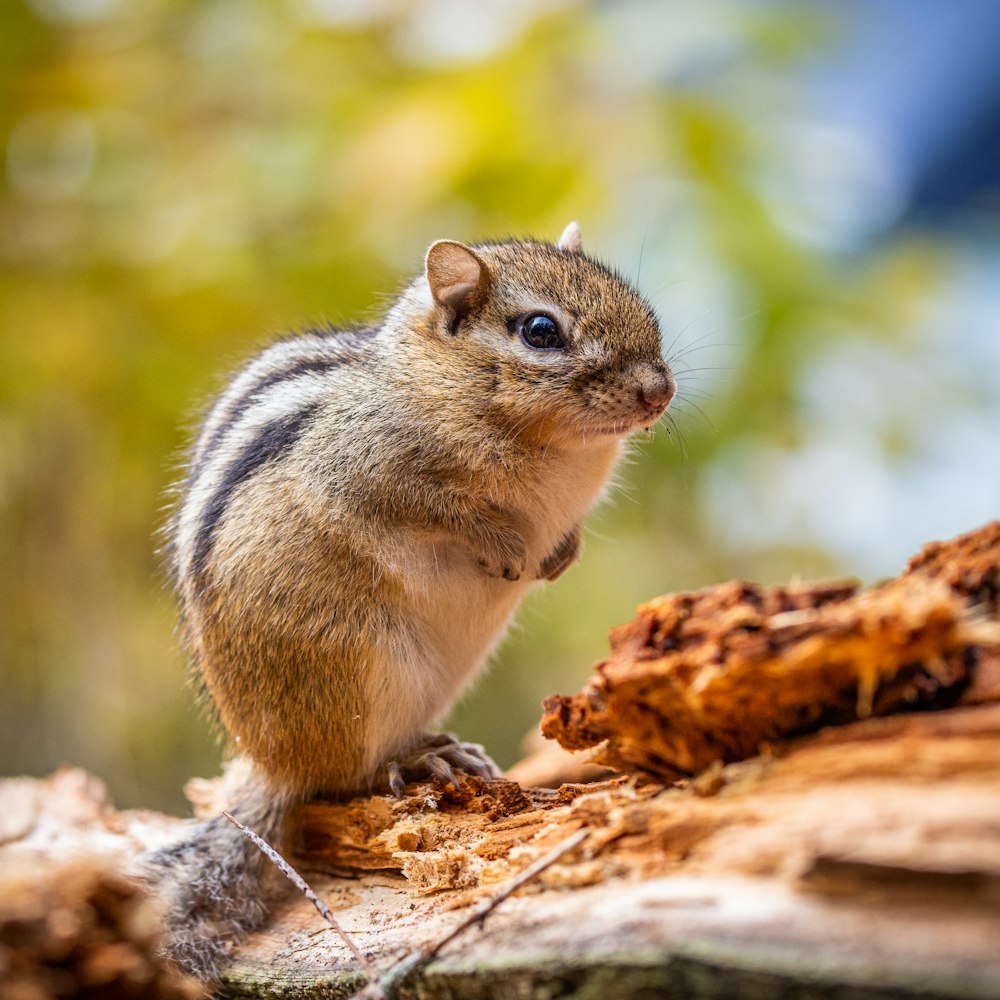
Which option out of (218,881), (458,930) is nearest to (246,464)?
(218,881)

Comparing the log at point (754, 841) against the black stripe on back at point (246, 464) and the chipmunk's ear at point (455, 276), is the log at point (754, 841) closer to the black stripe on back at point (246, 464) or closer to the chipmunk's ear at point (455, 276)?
the black stripe on back at point (246, 464)

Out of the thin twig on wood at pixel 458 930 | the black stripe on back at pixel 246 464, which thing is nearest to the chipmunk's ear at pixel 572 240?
the black stripe on back at pixel 246 464

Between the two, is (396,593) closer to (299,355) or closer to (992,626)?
(299,355)

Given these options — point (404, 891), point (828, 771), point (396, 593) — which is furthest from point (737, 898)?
point (396, 593)

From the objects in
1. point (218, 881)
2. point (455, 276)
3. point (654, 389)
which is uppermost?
point (455, 276)

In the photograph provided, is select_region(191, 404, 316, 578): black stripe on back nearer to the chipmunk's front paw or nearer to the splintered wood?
the chipmunk's front paw

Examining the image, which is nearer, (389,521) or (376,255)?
(389,521)

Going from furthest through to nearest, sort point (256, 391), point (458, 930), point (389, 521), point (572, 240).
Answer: point (572, 240) < point (256, 391) < point (389, 521) < point (458, 930)

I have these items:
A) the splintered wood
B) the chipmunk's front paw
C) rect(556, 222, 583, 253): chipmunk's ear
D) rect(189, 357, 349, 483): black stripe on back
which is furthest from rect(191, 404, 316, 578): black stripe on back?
the splintered wood

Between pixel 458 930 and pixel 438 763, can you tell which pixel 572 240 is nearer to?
pixel 438 763
